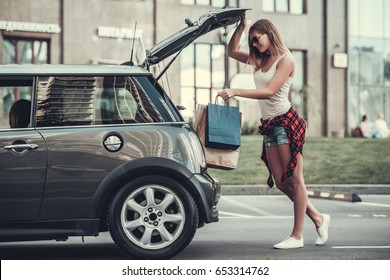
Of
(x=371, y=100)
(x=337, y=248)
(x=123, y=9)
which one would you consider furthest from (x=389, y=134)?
(x=337, y=248)

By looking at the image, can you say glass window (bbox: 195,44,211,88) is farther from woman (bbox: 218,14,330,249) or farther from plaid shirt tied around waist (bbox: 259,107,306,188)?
plaid shirt tied around waist (bbox: 259,107,306,188)

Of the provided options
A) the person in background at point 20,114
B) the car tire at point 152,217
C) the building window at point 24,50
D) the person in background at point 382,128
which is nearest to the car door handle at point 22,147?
the person in background at point 20,114

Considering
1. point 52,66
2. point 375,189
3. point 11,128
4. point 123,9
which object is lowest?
point 375,189

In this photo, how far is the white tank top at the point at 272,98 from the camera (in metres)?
6.71

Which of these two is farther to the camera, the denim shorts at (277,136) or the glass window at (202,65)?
the glass window at (202,65)

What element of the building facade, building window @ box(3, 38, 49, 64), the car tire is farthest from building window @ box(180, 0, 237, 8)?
the car tire

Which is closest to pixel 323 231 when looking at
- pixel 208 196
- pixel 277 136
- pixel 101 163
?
pixel 277 136

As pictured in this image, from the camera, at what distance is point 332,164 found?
18.1 m

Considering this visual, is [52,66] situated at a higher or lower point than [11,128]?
higher

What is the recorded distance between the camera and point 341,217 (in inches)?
396

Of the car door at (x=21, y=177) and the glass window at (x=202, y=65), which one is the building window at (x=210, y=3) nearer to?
the glass window at (x=202, y=65)

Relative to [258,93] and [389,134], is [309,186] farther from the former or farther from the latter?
[389,134]

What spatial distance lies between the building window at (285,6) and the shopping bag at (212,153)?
2477 centimetres

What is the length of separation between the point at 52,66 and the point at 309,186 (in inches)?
381
